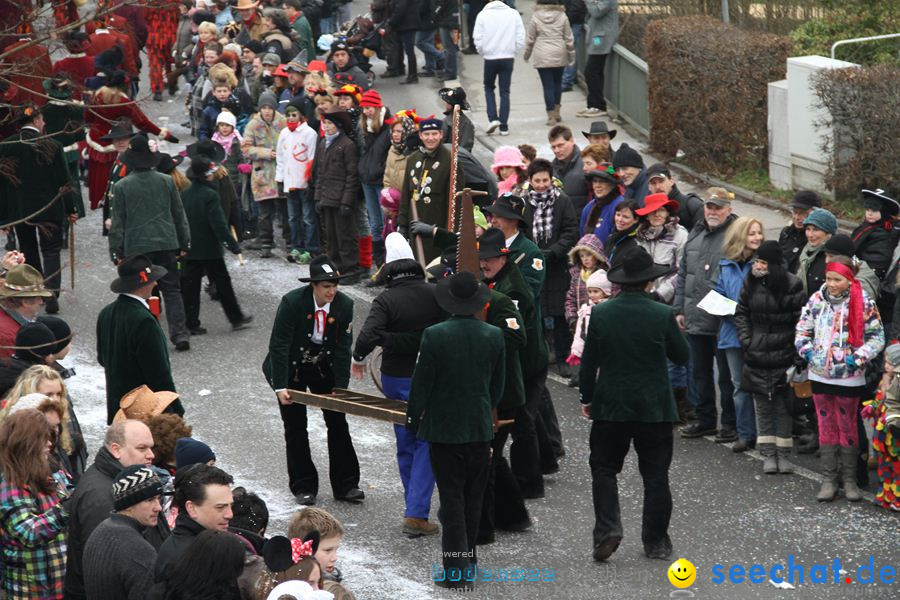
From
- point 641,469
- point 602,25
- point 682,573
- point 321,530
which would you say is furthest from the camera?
point 602,25

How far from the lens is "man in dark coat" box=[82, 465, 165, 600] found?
6195 millimetres

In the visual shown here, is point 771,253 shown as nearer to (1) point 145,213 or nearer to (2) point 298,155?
(1) point 145,213

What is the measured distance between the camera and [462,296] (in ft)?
27.7

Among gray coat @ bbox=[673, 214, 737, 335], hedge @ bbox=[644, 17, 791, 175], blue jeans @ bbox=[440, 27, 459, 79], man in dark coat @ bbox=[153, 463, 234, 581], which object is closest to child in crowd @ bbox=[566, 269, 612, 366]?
gray coat @ bbox=[673, 214, 737, 335]

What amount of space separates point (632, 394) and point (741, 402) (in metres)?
2.23

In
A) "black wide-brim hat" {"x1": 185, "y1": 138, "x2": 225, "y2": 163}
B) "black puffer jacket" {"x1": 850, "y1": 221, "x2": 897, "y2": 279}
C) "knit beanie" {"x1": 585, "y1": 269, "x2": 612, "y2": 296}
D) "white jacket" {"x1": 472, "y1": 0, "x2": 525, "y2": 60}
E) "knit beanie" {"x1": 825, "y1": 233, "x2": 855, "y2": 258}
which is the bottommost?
"knit beanie" {"x1": 585, "y1": 269, "x2": 612, "y2": 296}

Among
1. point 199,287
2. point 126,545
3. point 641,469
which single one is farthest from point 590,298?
point 126,545

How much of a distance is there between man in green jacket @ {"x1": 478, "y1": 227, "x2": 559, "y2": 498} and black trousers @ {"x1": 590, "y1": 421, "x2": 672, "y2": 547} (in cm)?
85

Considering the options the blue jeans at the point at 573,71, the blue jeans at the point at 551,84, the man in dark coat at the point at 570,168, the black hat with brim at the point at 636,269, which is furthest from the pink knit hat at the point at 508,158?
the blue jeans at the point at 573,71

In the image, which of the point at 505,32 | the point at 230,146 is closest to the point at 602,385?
the point at 230,146

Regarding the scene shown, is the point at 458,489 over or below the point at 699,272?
below

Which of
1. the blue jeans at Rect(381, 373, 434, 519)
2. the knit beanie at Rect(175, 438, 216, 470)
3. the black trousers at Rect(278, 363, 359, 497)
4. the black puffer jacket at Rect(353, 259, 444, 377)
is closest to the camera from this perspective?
the knit beanie at Rect(175, 438, 216, 470)

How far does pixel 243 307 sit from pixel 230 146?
2.40m

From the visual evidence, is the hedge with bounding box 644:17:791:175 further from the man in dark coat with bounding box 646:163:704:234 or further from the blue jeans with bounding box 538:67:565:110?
the man in dark coat with bounding box 646:163:704:234
